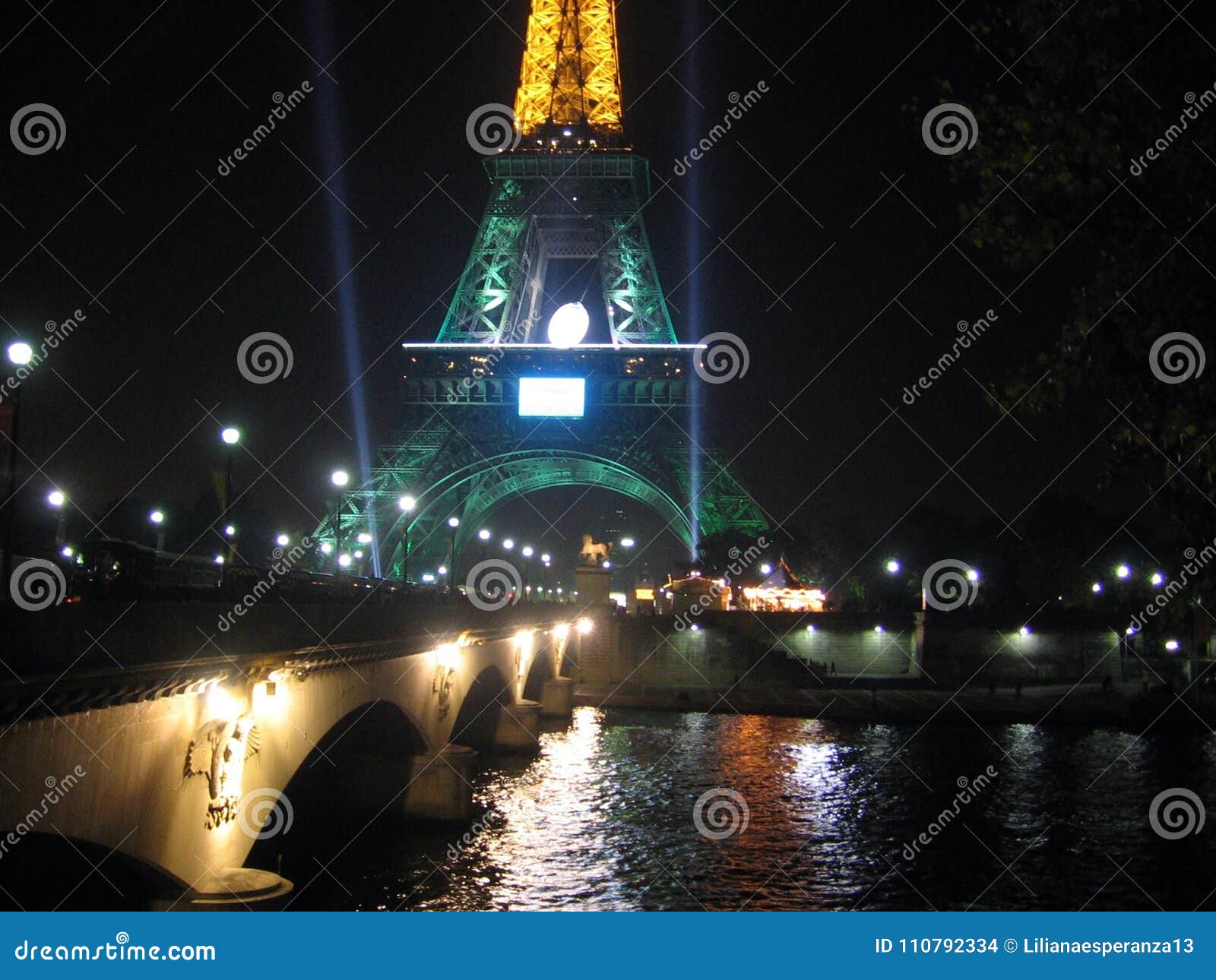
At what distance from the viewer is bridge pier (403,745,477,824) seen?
2950 cm

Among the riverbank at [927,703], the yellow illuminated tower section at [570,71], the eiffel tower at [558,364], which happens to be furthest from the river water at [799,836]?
the yellow illuminated tower section at [570,71]

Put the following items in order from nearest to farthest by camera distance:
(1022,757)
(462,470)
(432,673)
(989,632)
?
(432,673) → (1022,757) → (989,632) → (462,470)

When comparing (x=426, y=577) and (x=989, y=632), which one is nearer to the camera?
(x=989, y=632)

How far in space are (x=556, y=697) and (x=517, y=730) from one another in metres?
12.0

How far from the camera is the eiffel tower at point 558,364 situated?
7888 cm

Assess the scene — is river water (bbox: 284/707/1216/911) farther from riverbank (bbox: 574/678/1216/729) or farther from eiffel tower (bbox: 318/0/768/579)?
eiffel tower (bbox: 318/0/768/579)

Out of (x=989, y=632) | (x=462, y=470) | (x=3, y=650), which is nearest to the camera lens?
(x=3, y=650)

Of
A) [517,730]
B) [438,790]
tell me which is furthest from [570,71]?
[438,790]

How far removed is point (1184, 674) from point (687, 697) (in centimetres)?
2560

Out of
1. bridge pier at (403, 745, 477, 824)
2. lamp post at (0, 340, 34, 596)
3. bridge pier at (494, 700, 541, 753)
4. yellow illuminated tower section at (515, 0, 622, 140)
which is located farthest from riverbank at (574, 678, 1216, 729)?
lamp post at (0, 340, 34, 596)

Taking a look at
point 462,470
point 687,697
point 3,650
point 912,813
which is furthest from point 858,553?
point 3,650

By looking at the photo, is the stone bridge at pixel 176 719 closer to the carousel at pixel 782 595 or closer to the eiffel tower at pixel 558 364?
the eiffel tower at pixel 558 364

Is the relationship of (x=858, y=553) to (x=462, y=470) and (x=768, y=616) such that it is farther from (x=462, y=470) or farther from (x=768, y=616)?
(x=462, y=470)

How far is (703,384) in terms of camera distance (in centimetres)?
8244
